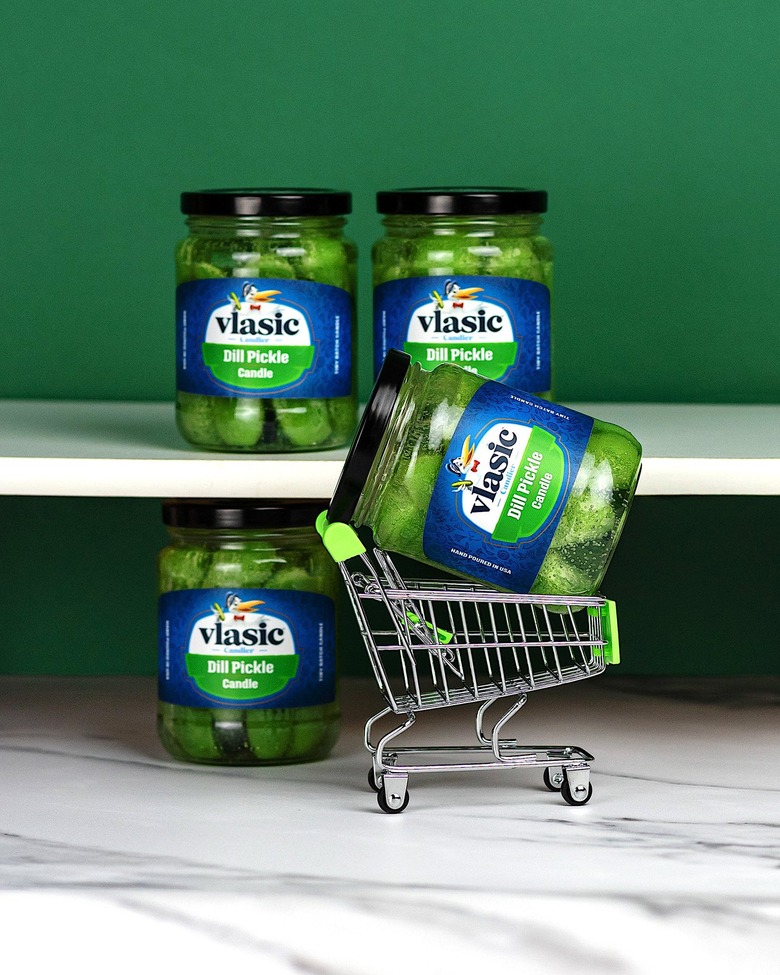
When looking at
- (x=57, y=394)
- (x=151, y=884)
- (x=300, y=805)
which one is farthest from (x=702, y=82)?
(x=151, y=884)

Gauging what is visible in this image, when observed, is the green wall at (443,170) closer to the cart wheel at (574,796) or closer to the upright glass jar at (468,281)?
the upright glass jar at (468,281)

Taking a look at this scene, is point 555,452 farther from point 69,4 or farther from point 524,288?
point 69,4

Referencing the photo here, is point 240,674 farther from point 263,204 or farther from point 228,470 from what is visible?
point 263,204

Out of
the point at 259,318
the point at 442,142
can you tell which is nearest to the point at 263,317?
the point at 259,318

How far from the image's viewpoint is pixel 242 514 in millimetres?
1175

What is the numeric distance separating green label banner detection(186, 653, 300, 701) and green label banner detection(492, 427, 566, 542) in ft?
0.83

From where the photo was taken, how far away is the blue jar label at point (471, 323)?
1.16m

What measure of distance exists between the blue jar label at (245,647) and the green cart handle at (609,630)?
0.79ft

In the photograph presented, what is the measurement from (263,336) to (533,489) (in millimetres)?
266

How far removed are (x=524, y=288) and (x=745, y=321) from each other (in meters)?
0.46

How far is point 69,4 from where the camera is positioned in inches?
60.1

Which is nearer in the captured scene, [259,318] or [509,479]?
[509,479]

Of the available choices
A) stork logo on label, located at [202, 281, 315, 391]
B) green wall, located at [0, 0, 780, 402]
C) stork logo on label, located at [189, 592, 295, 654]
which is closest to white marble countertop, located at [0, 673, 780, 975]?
stork logo on label, located at [189, 592, 295, 654]

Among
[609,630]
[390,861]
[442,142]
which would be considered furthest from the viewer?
[442,142]
